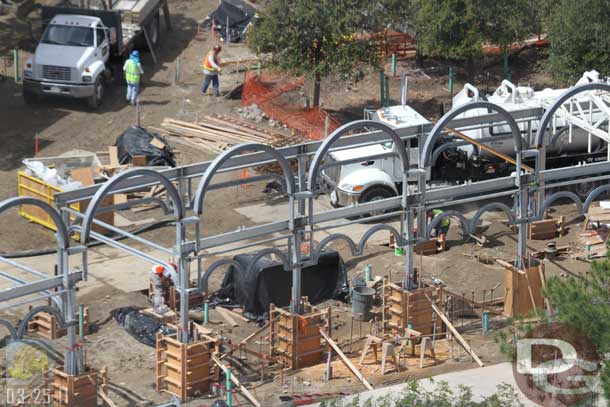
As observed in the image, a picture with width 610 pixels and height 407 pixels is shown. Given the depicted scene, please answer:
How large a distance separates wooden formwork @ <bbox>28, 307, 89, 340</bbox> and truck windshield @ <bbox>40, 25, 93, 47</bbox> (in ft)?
51.2

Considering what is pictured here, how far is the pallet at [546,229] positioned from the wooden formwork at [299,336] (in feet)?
27.3

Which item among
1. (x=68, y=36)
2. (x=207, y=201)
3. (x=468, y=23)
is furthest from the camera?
(x=468, y=23)

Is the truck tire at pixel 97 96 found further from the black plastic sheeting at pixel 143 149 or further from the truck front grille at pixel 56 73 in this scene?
the black plastic sheeting at pixel 143 149

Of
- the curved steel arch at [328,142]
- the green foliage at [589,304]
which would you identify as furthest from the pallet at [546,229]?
the green foliage at [589,304]

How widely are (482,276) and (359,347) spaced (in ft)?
15.2

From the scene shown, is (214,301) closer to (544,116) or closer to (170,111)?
(544,116)

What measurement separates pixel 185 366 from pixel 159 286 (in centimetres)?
394

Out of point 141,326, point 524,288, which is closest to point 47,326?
point 141,326

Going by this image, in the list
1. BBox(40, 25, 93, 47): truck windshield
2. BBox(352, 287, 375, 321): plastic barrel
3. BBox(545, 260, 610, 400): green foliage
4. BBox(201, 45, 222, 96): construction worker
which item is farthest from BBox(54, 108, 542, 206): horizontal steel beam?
BBox(40, 25, 93, 47): truck windshield

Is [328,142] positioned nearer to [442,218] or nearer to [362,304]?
[442,218]

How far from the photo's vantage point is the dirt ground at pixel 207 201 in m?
24.4

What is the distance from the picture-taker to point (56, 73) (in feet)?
127

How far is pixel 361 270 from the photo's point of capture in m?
29.8

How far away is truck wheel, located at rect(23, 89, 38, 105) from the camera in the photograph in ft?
130
